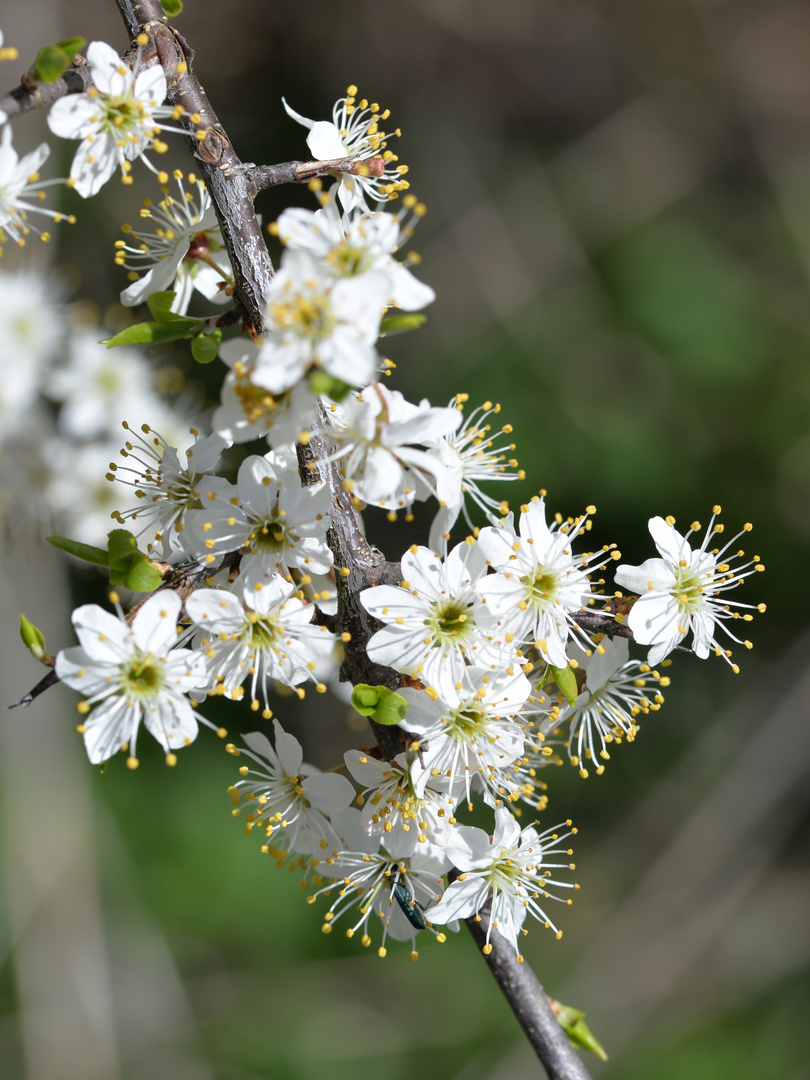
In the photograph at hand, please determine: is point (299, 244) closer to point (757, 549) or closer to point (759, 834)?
point (757, 549)

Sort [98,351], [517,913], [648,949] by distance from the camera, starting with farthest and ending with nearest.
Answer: [648,949] → [98,351] → [517,913]

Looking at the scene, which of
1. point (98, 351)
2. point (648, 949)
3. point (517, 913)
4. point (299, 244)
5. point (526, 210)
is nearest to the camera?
point (299, 244)

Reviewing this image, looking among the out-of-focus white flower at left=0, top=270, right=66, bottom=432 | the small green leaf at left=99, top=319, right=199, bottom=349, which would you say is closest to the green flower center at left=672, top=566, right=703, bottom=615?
the small green leaf at left=99, top=319, right=199, bottom=349

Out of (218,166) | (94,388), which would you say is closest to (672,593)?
(218,166)

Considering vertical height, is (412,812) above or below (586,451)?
below

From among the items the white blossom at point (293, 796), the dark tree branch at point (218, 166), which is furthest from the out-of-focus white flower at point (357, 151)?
the white blossom at point (293, 796)

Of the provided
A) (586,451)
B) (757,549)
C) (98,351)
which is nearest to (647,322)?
(586,451)
